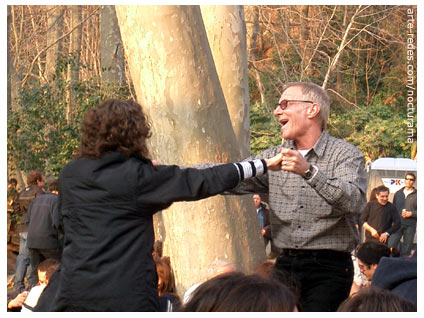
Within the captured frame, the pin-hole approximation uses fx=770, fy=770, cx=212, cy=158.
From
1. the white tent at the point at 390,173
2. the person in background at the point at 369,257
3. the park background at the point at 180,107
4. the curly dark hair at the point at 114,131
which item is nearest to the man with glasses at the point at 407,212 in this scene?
the park background at the point at 180,107

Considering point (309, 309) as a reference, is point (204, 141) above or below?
above

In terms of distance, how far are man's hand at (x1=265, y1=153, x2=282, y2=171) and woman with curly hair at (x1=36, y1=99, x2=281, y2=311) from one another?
47 centimetres

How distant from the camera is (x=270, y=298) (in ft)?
7.48

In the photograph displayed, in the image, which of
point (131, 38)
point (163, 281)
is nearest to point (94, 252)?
point (163, 281)

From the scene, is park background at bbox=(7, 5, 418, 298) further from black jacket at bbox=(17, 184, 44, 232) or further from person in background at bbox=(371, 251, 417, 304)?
person in background at bbox=(371, 251, 417, 304)

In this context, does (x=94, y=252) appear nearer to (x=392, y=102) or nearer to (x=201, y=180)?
(x=201, y=180)

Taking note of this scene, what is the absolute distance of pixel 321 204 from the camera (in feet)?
13.5

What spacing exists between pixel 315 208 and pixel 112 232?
1195 mm

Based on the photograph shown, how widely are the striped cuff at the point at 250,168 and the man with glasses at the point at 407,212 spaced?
33.9ft

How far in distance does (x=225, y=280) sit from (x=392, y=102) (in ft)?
84.6

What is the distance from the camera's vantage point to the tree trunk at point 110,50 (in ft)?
53.1

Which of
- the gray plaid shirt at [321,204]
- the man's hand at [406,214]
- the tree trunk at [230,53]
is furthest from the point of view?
the man's hand at [406,214]

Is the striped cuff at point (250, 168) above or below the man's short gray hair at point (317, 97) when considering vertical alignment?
below

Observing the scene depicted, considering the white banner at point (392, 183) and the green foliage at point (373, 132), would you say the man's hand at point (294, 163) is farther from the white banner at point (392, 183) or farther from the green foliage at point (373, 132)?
the green foliage at point (373, 132)
